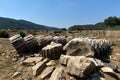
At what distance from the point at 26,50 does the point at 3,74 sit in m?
2.12

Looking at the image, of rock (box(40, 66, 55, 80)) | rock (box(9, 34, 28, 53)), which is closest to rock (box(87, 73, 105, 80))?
rock (box(40, 66, 55, 80))

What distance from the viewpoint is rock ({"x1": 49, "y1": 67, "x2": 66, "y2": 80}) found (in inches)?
342

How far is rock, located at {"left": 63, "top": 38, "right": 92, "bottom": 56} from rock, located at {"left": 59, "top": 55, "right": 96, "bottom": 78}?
1.18 m

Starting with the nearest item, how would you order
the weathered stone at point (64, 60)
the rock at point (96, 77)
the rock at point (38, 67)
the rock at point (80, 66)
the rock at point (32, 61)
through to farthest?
the rock at point (80, 66), the rock at point (96, 77), the weathered stone at point (64, 60), the rock at point (38, 67), the rock at point (32, 61)

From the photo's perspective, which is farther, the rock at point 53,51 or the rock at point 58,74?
the rock at point 53,51

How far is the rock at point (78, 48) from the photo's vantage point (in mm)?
10214

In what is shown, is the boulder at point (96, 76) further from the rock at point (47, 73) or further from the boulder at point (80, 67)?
the rock at point (47, 73)

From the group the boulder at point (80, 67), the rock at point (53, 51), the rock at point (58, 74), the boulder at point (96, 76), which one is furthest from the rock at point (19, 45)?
the boulder at point (96, 76)

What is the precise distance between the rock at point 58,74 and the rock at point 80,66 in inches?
9.8

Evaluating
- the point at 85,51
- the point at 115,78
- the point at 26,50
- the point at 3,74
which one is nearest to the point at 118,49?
the point at 85,51

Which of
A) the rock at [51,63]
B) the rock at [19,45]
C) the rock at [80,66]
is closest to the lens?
the rock at [80,66]

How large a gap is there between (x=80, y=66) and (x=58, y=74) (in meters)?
0.90

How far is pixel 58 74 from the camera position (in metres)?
8.88

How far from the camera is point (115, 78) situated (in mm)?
9055
